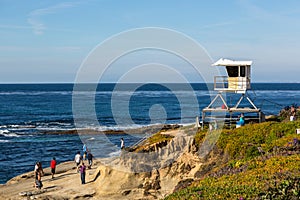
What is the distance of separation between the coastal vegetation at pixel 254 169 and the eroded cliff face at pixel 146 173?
4.52ft

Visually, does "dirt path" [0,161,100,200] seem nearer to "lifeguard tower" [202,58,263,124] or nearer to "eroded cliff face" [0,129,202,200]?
"eroded cliff face" [0,129,202,200]

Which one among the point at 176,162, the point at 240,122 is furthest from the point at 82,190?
the point at 240,122

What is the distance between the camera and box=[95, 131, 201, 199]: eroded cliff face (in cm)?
2247

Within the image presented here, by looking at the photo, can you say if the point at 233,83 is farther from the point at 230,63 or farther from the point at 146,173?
the point at 146,173

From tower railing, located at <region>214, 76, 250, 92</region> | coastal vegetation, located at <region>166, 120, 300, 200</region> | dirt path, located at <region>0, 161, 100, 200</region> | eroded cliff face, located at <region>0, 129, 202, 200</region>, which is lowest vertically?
dirt path, located at <region>0, 161, 100, 200</region>

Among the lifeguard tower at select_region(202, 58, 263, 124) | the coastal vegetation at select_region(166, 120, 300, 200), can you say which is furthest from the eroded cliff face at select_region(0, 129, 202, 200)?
the lifeguard tower at select_region(202, 58, 263, 124)

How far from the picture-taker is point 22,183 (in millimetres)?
28656

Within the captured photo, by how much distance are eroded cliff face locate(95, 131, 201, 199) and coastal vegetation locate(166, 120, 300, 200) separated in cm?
138

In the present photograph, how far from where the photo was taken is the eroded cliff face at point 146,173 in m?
22.5

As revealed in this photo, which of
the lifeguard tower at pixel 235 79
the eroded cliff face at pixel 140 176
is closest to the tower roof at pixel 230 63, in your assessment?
the lifeguard tower at pixel 235 79

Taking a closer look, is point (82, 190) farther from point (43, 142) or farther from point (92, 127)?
point (92, 127)

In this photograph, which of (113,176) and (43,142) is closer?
(113,176)

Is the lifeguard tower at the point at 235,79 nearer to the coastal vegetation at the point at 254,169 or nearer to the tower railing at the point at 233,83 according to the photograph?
the tower railing at the point at 233,83

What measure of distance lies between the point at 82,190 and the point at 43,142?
28.9 metres
